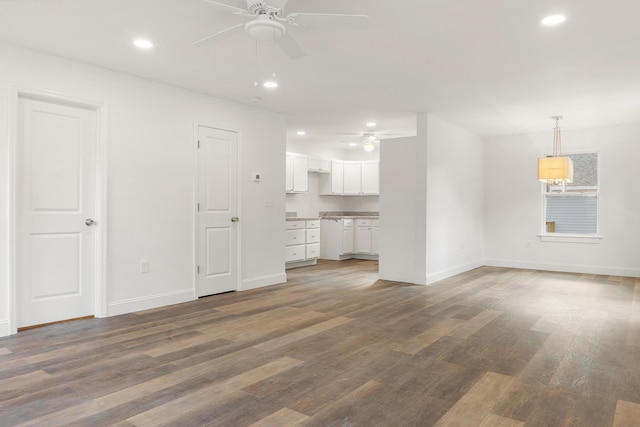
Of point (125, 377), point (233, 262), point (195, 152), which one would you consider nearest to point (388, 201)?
point (233, 262)

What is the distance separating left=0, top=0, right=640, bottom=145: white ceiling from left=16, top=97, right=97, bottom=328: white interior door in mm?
649

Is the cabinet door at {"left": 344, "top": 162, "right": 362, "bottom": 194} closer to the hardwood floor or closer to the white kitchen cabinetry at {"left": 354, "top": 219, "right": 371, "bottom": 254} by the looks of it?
the white kitchen cabinetry at {"left": 354, "top": 219, "right": 371, "bottom": 254}

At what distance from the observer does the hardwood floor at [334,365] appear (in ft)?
7.25

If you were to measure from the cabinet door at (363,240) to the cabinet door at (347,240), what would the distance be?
143 millimetres

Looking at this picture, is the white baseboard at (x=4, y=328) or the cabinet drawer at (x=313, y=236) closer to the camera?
the white baseboard at (x=4, y=328)

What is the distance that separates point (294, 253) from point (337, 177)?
2.57m

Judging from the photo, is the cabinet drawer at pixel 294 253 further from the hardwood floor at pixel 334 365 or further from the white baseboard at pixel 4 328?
the white baseboard at pixel 4 328

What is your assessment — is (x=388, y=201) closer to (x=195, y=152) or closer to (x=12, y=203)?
(x=195, y=152)

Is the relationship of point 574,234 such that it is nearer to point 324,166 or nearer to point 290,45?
point 324,166

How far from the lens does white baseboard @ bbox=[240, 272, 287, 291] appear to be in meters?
5.60

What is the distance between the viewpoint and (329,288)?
5754 millimetres

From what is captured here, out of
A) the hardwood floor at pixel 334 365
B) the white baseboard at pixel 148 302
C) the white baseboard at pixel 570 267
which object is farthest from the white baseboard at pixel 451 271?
the white baseboard at pixel 148 302

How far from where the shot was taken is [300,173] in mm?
8656

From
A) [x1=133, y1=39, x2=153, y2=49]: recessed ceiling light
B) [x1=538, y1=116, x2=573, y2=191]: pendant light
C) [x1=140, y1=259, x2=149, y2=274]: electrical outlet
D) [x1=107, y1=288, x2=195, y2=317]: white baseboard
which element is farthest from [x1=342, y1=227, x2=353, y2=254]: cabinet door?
[x1=133, y1=39, x2=153, y2=49]: recessed ceiling light
